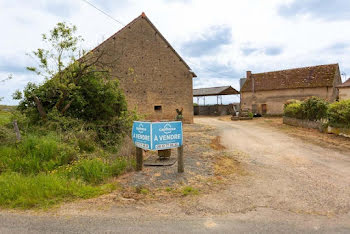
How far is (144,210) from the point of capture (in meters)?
4.16

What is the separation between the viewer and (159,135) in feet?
19.9

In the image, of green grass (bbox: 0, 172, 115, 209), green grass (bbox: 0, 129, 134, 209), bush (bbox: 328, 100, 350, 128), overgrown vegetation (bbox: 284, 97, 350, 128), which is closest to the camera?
green grass (bbox: 0, 172, 115, 209)

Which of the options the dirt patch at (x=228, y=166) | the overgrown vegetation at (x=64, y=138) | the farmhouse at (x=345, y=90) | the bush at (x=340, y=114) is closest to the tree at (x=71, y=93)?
the overgrown vegetation at (x=64, y=138)

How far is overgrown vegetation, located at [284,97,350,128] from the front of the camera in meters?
11.4

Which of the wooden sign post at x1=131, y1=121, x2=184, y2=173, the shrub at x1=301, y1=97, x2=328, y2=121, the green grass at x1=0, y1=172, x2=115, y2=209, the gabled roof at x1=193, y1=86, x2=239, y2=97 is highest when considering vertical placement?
the gabled roof at x1=193, y1=86, x2=239, y2=97

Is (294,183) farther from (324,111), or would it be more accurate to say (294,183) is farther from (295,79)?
(295,79)

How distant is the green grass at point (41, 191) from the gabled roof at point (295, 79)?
28.7 m

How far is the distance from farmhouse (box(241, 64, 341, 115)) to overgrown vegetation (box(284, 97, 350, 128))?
11738mm

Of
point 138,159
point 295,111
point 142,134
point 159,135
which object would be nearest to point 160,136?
point 159,135

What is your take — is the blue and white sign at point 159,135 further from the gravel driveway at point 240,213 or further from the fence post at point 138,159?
the gravel driveway at point 240,213

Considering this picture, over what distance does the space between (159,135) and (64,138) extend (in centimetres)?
367

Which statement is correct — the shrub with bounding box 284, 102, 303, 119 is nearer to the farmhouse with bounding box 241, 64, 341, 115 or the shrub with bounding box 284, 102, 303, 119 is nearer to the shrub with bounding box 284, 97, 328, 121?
the shrub with bounding box 284, 97, 328, 121

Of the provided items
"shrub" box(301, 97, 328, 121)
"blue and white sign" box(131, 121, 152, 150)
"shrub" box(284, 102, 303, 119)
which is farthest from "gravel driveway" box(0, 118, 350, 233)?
"shrub" box(284, 102, 303, 119)

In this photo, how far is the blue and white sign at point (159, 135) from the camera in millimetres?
5984
